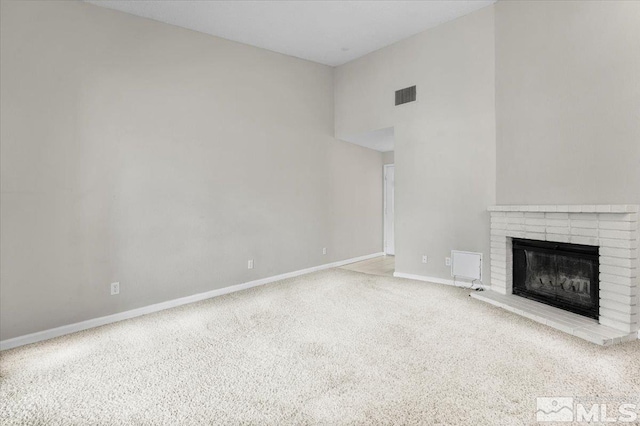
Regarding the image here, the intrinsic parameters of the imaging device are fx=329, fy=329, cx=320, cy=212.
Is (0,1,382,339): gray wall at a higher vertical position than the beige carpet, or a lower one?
higher

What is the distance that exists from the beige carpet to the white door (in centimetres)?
357

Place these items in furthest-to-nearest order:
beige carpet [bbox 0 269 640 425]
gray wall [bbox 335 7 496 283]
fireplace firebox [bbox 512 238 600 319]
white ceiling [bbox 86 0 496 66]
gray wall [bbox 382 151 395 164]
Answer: gray wall [bbox 382 151 395 164] < gray wall [bbox 335 7 496 283] < white ceiling [bbox 86 0 496 66] < fireplace firebox [bbox 512 238 600 319] < beige carpet [bbox 0 269 640 425]

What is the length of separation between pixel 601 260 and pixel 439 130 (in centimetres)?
245

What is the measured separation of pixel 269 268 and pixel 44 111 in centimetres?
320

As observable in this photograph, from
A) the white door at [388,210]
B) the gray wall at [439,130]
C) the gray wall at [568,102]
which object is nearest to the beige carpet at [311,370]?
the gray wall at [439,130]

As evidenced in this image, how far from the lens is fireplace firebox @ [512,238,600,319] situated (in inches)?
125

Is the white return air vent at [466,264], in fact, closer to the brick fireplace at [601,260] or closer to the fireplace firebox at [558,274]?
the fireplace firebox at [558,274]

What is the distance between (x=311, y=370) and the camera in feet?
7.71

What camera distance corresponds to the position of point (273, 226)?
199 inches

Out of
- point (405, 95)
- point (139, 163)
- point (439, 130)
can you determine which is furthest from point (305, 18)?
point (139, 163)

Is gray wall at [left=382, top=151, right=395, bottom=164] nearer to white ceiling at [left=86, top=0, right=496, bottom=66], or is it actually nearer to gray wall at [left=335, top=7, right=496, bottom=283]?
gray wall at [left=335, top=7, right=496, bottom=283]

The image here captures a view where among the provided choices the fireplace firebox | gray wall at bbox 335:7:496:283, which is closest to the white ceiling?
gray wall at bbox 335:7:496:283

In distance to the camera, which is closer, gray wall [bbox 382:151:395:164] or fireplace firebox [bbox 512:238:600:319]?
fireplace firebox [bbox 512:238:600:319]

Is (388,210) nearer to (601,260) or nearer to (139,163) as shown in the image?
(601,260)
